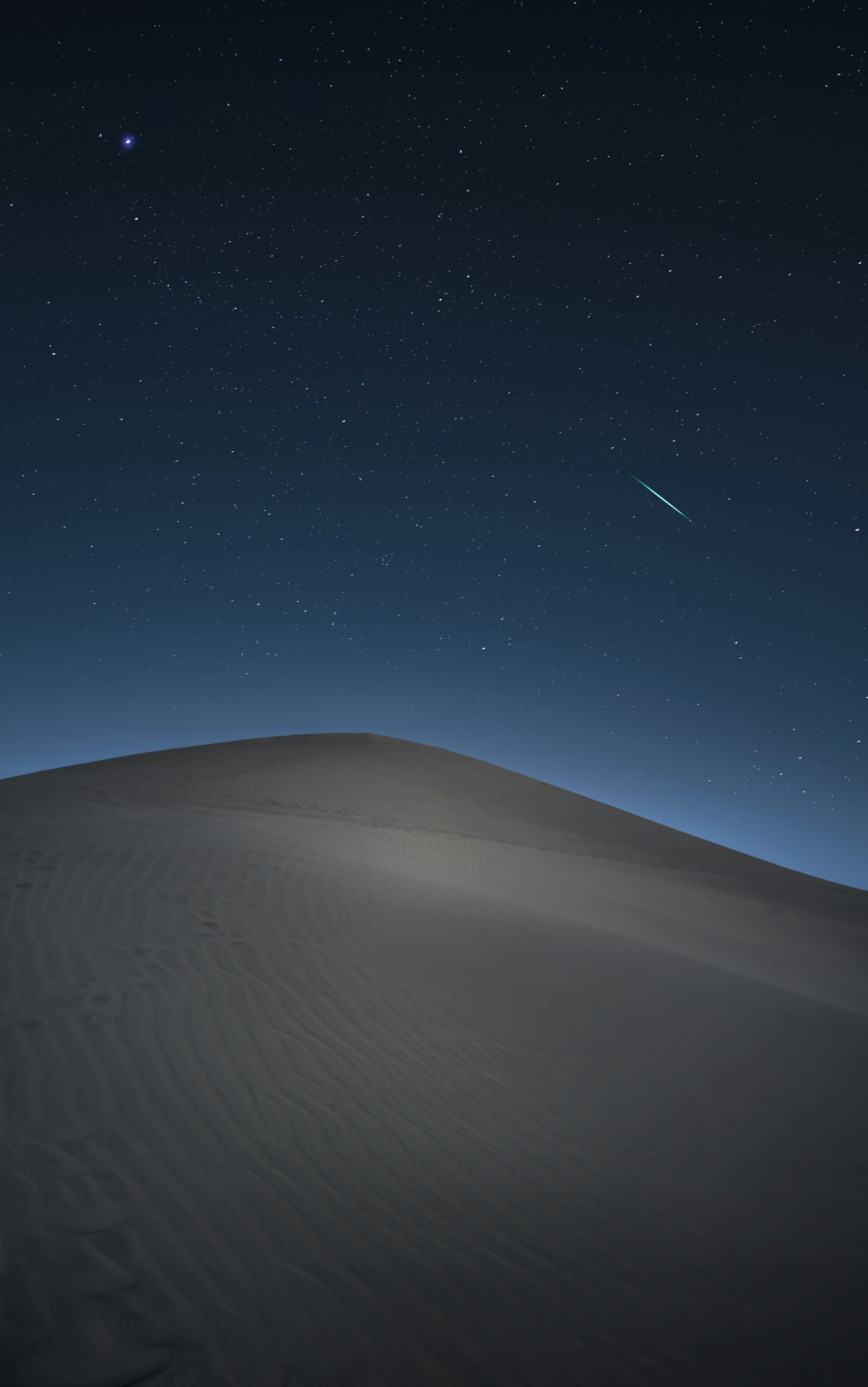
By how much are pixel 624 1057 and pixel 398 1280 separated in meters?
3.34

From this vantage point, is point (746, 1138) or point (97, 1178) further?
point (746, 1138)

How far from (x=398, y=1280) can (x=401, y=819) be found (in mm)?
Answer: 18075

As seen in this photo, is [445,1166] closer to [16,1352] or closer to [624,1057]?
[16,1352]

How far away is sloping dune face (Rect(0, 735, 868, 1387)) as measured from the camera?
2.22 m

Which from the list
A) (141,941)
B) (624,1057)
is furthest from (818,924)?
(141,941)

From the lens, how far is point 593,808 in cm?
2992

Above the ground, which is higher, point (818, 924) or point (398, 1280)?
point (818, 924)

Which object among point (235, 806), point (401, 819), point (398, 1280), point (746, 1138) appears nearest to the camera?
point (398, 1280)

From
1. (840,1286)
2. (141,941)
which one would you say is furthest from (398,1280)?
(141,941)

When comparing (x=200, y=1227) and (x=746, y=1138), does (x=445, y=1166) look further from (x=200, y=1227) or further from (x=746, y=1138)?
(x=746, y=1138)

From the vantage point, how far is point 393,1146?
3.32 m

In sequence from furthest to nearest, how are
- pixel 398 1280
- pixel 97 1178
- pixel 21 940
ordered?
pixel 21 940, pixel 97 1178, pixel 398 1280

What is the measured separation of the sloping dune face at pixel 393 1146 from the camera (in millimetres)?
2225

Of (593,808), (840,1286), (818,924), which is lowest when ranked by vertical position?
(840,1286)
